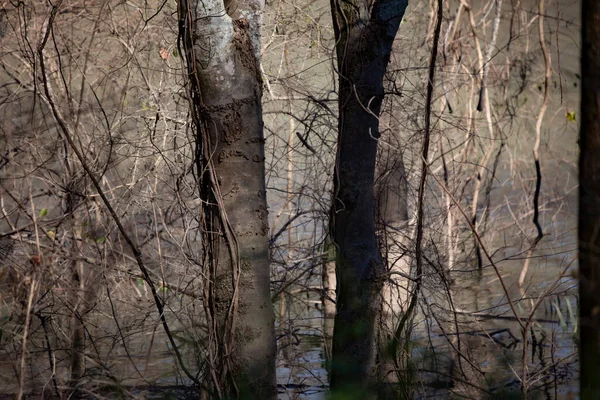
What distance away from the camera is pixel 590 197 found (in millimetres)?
2811

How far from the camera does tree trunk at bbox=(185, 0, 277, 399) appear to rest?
4441mm

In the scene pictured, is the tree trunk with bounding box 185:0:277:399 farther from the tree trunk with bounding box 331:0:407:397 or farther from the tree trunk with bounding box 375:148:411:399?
the tree trunk with bounding box 331:0:407:397

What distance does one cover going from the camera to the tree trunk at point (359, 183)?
570 centimetres

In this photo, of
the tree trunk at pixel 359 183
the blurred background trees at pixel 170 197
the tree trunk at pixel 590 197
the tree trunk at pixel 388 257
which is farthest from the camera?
the blurred background trees at pixel 170 197

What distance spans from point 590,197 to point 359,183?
296cm

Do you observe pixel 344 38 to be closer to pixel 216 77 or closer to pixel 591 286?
pixel 216 77

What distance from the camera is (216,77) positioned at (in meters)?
4.48

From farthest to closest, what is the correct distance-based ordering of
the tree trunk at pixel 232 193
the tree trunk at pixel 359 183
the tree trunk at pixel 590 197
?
the tree trunk at pixel 359 183
the tree trunk at pixel 232 193
the tree trunk at pixel 590 197

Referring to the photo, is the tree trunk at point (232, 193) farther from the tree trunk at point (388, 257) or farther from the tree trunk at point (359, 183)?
the tree trunk at point (359, 183)

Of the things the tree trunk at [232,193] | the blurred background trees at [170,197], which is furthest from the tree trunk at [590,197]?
the blurred background trees at [170,197]

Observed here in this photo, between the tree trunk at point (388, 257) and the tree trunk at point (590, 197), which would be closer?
the tree trunk at point (590, 197)

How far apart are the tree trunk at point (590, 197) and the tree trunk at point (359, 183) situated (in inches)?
113

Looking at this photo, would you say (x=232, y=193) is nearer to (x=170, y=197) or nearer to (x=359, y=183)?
(x=359, y=183)

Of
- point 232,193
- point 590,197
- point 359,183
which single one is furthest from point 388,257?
point 590,197
